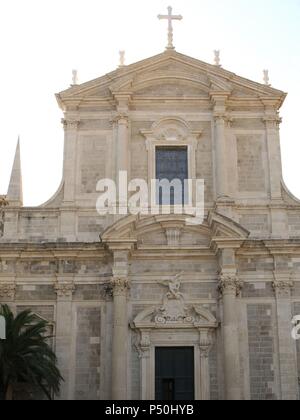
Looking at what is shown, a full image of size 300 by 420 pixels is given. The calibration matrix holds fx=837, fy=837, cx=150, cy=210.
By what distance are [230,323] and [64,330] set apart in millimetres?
4141

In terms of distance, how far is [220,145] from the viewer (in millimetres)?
22312

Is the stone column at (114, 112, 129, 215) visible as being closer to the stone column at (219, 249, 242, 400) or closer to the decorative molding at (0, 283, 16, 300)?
the stone column at (219, 249, 242, 400)

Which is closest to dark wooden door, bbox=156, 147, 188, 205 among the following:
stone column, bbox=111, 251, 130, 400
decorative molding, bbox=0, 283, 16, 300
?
stone column, bbox=111, 251, 130, 400

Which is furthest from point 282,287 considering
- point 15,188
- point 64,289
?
point 15,188

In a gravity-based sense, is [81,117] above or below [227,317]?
above

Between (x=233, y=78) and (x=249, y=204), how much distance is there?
370 centimetres

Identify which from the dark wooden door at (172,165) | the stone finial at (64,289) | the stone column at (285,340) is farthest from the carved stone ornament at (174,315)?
the dark wooden door at (172,165)

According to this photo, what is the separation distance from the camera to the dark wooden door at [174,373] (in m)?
20.6

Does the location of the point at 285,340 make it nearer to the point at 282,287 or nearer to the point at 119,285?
the point at 282,287

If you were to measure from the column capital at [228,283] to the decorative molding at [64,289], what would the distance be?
12.3ft

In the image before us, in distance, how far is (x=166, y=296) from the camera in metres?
21.2
